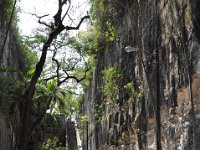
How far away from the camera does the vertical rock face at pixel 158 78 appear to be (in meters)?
7.74

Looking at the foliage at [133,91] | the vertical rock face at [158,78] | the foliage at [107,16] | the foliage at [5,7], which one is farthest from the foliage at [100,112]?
the foliage at [5,7]

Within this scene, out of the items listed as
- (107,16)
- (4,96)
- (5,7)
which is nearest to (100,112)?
(107,16)

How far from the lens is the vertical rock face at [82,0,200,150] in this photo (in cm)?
774

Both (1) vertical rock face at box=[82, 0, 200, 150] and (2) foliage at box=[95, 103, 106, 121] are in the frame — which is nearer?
(1) vertical rock face at box=[82, 0, 200, 150]

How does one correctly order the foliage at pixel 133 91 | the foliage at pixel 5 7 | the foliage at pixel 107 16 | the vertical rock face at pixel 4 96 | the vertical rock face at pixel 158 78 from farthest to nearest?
the foliage at pixel 107 16 < the foliage at pixel 5 7 < the foliage at pixel 133 91 < the vertical rock face at pixel 4 96 < the vertical rock face at pixel 158 78

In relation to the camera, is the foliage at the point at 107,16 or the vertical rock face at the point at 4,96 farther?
the foliage at the point at 107,16

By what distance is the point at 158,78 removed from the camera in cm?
955

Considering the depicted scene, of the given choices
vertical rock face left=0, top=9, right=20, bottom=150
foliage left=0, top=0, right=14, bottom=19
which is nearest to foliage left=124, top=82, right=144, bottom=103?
vertical rock face left=0, top=9, right=20, bottom=150

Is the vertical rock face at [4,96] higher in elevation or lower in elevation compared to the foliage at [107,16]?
lower

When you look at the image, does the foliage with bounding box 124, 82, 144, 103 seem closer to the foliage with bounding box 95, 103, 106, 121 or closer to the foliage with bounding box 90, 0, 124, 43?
the foliage with bounding box 90, 0, 124, 43

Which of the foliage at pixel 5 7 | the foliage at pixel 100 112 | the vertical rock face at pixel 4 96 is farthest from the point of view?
the foliage at pixel 100 112

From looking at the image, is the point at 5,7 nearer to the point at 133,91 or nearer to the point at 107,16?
the point at 107,16

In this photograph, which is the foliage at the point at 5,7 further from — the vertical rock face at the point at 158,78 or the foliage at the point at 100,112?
the foliage at the point at 100,112

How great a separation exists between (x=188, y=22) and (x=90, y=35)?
9.05 meters
